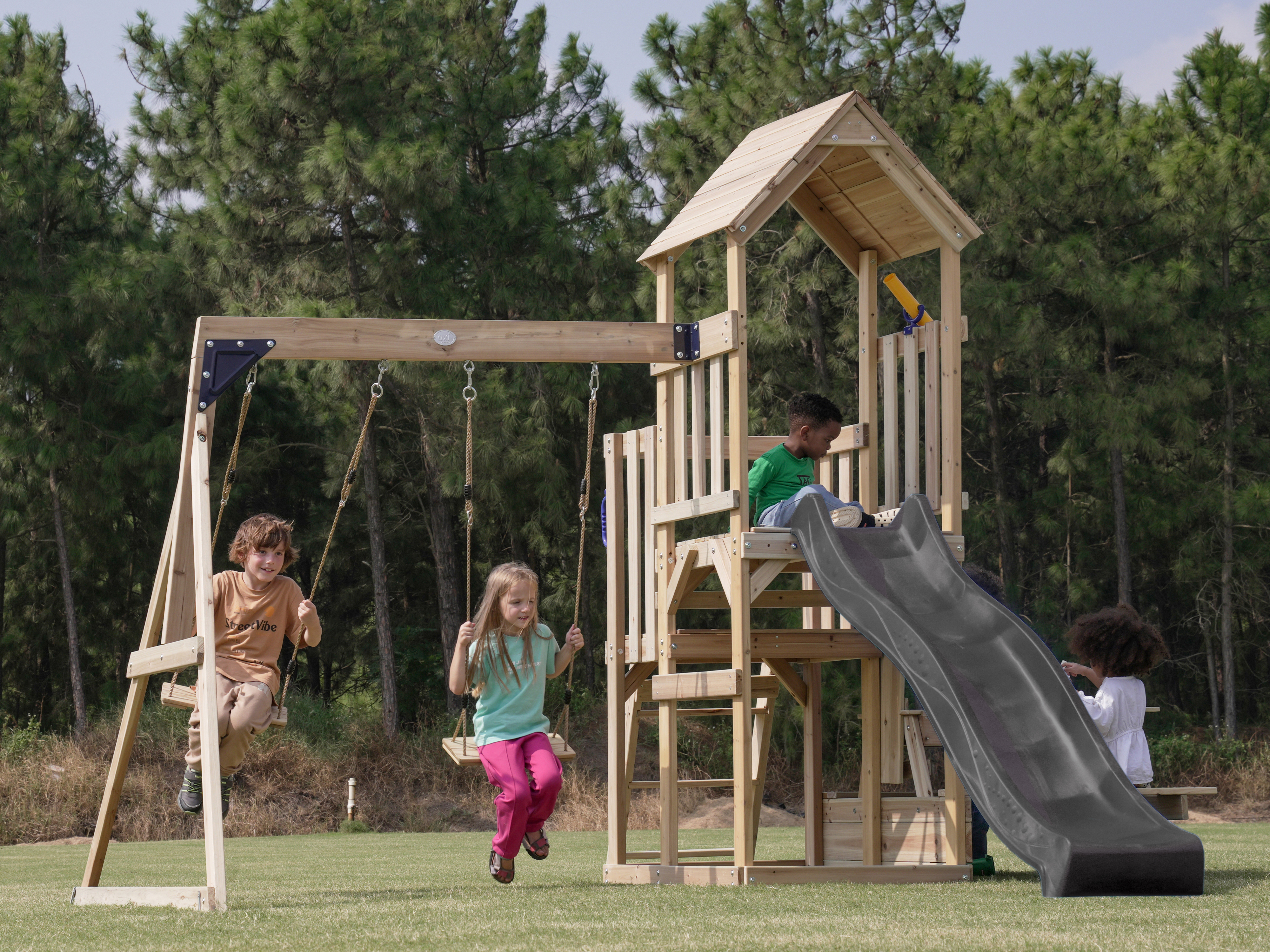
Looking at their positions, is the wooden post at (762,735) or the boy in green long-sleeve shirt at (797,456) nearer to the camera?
the boy in green long-sleeve shirt at (797,456)

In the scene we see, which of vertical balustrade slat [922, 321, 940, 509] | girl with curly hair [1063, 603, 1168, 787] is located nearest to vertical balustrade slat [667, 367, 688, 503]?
vertical balustrade slat [922, 321, 940, 509]

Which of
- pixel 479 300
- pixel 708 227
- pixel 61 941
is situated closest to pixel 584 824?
pixel 479 300

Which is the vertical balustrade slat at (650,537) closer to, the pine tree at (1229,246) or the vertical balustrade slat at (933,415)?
the vertical balustrade slat at (933,415)

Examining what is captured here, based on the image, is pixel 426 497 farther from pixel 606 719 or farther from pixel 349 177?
pixel 349 177

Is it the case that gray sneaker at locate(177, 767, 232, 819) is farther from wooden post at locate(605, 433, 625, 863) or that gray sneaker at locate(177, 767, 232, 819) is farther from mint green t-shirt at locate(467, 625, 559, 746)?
wooden post at locate(605, 433, 625, 863)

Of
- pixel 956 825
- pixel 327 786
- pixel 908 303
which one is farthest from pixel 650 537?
pixel 327 786

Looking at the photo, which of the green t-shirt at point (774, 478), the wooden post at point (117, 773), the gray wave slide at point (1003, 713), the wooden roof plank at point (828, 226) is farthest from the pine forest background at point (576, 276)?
the wooden post at point (117, 773)

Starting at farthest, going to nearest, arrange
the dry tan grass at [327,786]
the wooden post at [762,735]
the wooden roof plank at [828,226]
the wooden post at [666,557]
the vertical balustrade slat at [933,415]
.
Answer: the dry tan grass at [327,786] → the wooden roof plank at [828,226] → the wooden post at [762,735] → the vertical balustrade slat at [933,415] → the wooden post at [666,557]

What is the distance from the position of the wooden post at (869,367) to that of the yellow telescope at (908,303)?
11 centimetres

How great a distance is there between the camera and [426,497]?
84.5 feet

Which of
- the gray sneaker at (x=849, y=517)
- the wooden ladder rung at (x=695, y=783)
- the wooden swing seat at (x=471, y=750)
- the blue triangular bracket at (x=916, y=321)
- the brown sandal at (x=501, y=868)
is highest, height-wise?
the blue triangular bracket at (x=916, y=321)

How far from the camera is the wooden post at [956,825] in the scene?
7.36 meters

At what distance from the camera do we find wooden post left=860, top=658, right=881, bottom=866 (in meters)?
7.82

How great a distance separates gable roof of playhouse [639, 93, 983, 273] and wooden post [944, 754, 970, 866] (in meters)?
2.94
